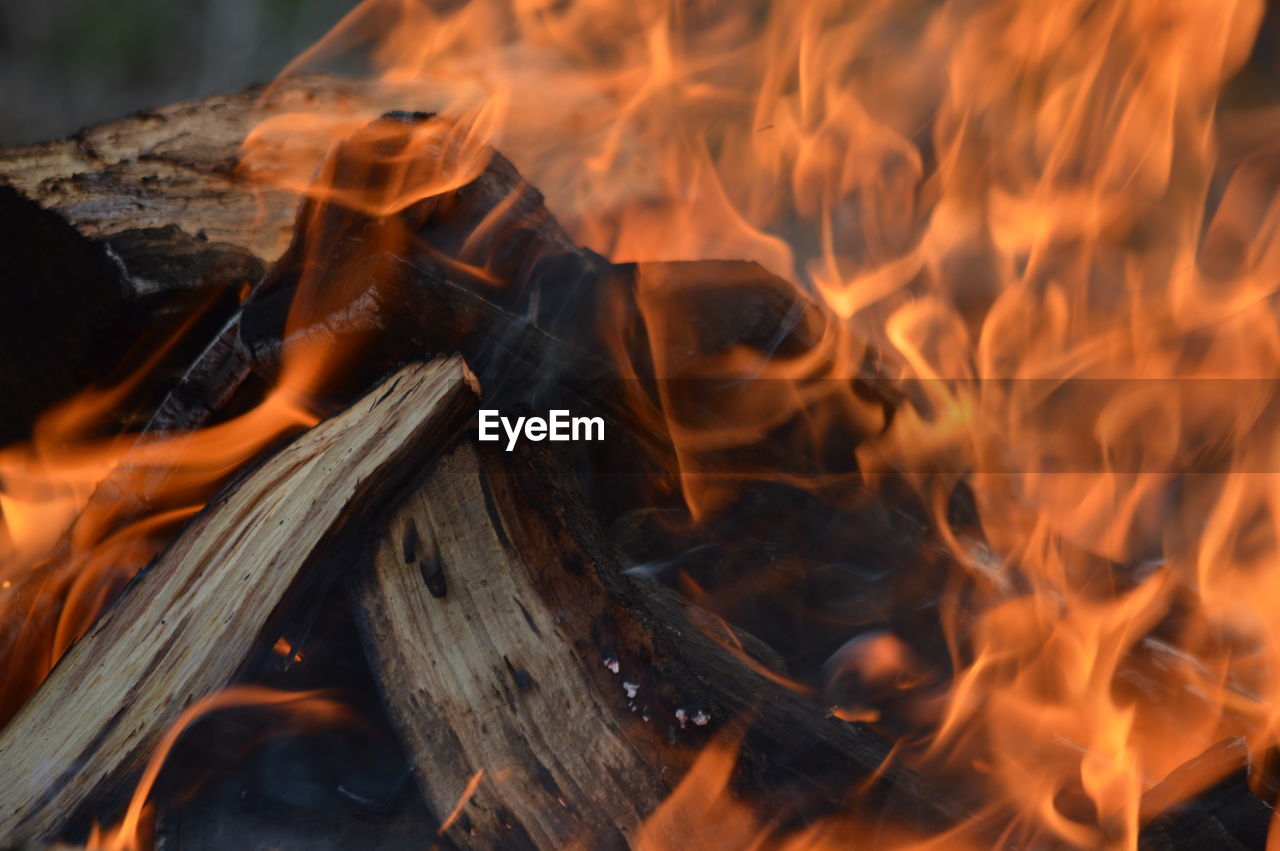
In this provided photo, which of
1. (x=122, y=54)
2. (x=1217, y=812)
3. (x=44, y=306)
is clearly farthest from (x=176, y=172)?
(x=1217, y=812)

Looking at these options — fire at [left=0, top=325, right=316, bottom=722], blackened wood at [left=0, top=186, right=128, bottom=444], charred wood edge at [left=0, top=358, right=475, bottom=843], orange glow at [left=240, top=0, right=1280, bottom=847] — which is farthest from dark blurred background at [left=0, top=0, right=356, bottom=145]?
charred wood edge at [left=0, top=358, right=475, bottom=843]

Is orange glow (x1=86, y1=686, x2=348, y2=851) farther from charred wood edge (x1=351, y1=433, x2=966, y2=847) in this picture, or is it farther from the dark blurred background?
the dark blurred background

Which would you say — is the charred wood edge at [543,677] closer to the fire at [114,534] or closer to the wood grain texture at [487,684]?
the wood grain texture at [487,684]

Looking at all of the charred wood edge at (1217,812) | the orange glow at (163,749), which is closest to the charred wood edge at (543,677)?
the orange glow at (163,749)

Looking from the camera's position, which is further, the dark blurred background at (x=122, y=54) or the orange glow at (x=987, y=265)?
the dark blurred background at (x=122, y=54)

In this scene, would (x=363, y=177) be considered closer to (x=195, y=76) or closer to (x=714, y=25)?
(x=195, y=76)

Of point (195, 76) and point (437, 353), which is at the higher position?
point (195, 76)

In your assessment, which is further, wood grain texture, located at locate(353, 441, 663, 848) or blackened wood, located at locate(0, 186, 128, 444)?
blackened wood, located at locate(0, 186, 128, 444)

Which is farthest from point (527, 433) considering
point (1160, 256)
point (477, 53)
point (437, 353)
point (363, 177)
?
point (1160, 256)
